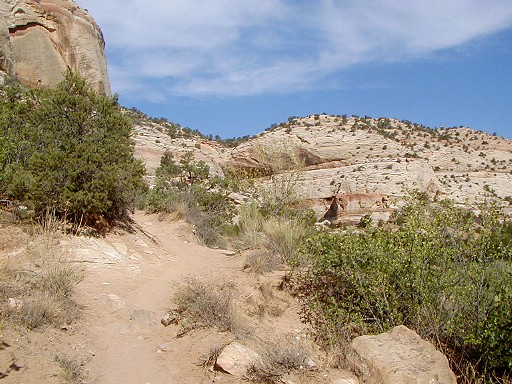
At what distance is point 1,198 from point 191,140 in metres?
28.2

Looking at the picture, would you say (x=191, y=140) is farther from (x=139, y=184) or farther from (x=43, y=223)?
(x=43, y=223)

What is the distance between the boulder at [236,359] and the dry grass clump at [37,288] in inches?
81.5

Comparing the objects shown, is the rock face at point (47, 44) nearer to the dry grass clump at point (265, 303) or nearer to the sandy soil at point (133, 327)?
the sandy soil at point (133, 327)

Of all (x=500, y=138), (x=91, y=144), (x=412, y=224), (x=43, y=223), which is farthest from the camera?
(x=500, y=138)

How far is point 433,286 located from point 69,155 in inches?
298

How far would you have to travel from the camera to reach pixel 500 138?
44188mm

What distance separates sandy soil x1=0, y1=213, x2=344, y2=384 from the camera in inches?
188

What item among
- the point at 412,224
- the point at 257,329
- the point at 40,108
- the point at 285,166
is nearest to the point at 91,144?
the point at 40,108

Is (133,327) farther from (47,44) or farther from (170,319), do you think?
(47,44)

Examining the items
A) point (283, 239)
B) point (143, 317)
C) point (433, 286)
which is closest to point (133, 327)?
point (143, 317)

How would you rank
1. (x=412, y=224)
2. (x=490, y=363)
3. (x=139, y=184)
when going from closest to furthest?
(x=490, y=363) → (x=412, y=224) → (x=139, y=184)

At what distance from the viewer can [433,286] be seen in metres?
5.90

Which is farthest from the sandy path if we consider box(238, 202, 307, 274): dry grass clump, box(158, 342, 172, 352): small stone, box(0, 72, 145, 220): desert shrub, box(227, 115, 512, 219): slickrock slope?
box(227, 115, 512, 219): slickrock slope

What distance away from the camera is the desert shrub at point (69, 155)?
8961mm
